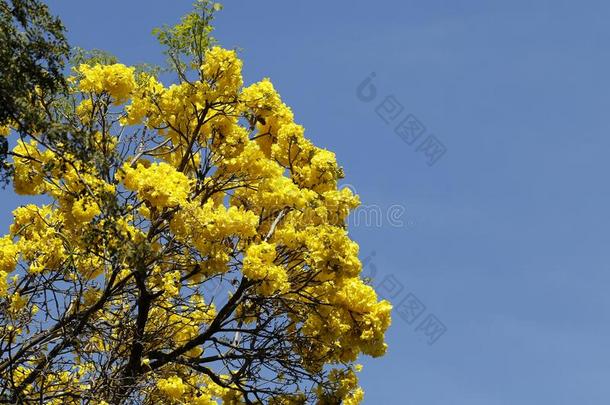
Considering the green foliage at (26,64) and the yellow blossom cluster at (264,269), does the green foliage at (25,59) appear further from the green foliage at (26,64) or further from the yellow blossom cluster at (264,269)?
the yellow blossom cluster at (264,269)

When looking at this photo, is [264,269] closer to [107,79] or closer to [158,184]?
[158,184]

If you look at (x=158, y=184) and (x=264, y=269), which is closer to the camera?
(x=158, y=184)

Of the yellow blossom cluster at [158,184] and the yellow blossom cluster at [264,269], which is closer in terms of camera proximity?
the yellow blossom cluster at [158,184]

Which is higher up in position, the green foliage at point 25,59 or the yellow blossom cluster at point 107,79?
the yellow blossom cluster at point 107,79

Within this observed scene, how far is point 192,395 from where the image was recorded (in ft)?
46.2

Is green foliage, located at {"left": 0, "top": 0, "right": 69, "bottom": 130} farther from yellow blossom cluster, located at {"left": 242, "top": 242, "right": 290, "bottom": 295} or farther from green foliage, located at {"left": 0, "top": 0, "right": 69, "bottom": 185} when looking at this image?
yellow blossom cluster, located at {"left": 242, "top": 242, "right": 290, "bottom": 295}

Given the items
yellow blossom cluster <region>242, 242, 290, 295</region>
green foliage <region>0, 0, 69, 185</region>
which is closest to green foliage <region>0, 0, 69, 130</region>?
green foliage <region>0, 0, 69, 185</region>

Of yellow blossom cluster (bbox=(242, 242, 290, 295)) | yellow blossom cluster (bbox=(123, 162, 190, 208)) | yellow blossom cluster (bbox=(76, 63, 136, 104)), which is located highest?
yellow blossom cluster (bbox=(76, 63, 136, 104))

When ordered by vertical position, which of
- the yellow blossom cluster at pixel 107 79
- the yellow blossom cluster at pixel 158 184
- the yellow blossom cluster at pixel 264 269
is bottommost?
the yellow blossom cluster at pixel 264 269

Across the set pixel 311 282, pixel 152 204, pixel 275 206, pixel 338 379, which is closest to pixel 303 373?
pixel 338 379

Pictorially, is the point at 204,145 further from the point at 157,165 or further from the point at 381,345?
the point at 381,345

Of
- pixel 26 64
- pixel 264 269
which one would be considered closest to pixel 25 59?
pixel 26 64

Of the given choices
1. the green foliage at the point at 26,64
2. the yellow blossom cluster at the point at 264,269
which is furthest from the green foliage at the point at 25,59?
the yellow blossom cluster at the point at 264,269

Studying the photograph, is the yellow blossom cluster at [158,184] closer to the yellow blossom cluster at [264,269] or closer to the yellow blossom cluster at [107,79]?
the yellow blossom cluster at [264,269]
